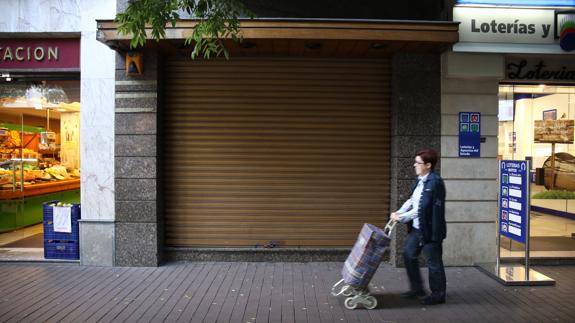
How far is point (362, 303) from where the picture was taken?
5242 mm

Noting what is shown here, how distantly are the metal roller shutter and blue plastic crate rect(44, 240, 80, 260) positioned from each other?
5.02 ft

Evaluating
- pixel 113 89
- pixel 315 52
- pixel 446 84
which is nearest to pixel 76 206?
pixel 113 89

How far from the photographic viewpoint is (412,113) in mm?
7180

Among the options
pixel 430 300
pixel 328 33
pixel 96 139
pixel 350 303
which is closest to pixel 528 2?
pixel 328 33

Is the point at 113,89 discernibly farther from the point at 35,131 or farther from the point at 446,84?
the point at 446,84

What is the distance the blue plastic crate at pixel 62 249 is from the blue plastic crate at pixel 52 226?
7cm

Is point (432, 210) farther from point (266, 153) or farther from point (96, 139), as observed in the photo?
point (96, 139)

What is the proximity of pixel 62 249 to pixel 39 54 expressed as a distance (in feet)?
11.0

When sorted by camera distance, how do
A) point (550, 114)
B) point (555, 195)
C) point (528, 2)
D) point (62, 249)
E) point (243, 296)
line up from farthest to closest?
point (555, 195), point (550, 114), point (62, 249), point (528, 2), point (243, 296)

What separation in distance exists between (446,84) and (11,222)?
28.6 ft

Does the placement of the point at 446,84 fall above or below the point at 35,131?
above

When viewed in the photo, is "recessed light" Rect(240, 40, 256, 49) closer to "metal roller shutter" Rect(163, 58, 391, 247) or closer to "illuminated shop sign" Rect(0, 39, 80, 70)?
"metal roller shutter" Rect(163, 58, 391, 247)

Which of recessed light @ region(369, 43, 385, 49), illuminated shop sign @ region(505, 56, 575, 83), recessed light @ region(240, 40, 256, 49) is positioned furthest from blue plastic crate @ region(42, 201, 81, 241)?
illuminated shop sign @ region(505, 56, 575, 83)

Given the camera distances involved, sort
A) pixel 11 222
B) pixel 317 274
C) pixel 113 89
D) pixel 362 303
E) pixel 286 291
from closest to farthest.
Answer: pixel 362 303
pixel 286 291
pixel 317 274
pixel 113 89
pixel 11 222
